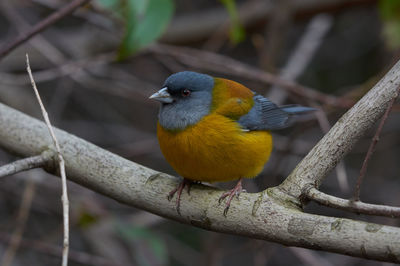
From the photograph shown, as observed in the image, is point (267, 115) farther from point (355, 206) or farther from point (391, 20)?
point (355, 206)

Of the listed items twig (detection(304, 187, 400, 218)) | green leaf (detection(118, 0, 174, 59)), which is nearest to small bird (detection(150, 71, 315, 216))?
green leaf (detection(118, 0, 174, 59))

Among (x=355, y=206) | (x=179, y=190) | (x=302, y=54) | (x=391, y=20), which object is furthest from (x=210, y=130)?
(x=302, y=54)

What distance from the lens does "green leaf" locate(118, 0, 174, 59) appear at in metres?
3.36

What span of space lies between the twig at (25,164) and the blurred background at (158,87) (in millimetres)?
1263

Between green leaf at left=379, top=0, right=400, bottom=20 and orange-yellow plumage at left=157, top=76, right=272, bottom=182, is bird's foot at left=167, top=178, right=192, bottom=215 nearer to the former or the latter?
orange-yellow plumage at left=157, top=76, right=272, bottom=182

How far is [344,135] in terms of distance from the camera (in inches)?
99.5

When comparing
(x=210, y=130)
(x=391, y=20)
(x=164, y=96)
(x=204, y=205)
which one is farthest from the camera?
(x=391, y=20)

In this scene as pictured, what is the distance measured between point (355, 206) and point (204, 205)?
0.95 m

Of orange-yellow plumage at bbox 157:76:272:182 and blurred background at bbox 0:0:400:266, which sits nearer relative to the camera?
orange-yellow plumage at bbox 157:76:272:182

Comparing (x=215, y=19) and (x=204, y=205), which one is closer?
(x=204, y=205)

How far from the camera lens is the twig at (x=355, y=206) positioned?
6.14ft

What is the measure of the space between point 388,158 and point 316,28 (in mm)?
2012

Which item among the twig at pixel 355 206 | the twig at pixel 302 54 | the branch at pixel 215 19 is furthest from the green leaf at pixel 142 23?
the branch at pixel 215 19

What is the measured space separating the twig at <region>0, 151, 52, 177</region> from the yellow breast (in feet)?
2.61
